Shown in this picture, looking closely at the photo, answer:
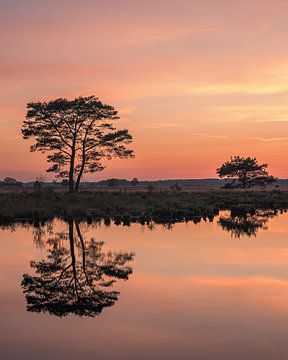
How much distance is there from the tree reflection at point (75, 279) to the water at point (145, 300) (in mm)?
30

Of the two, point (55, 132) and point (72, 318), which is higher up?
point (55, 132)

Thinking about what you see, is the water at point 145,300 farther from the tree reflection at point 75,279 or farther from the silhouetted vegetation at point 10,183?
the silhouetted vegetation at point 10,183

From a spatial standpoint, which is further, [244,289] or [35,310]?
[244,289]

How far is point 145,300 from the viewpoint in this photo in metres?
10.6

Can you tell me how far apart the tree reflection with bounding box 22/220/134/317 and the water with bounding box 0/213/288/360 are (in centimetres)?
3

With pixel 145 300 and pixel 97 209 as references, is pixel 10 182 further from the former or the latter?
pixel 145 300

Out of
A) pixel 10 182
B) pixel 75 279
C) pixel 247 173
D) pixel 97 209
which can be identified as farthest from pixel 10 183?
pixel 75 279

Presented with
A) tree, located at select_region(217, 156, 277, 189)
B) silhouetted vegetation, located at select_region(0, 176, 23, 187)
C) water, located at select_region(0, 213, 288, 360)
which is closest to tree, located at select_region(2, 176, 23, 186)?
silhouetted vegetation, located at select_region(0, 176, 23, 187)

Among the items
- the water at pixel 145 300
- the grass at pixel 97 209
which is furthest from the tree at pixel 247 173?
the water at pixel 145 300

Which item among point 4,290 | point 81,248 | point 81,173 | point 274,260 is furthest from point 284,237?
point 81,173

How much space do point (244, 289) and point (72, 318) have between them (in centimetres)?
482

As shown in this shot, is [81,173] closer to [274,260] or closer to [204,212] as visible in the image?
[204,212]

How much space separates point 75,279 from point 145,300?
2.96 m

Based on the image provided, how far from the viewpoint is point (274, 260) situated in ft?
51.4
